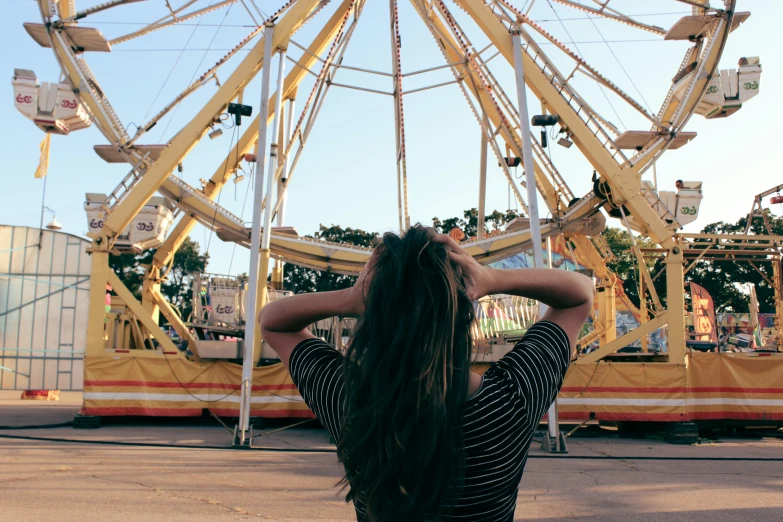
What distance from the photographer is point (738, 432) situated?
1562 centimetres

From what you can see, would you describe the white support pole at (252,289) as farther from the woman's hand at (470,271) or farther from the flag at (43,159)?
the woman's hand at (470,271)

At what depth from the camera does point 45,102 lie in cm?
1485

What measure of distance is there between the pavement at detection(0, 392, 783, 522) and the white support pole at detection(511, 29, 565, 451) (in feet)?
1.86

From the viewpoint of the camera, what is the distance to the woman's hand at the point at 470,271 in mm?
1727

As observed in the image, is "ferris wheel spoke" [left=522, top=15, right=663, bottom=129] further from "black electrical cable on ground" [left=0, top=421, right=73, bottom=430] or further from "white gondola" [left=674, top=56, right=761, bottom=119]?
"black electrical cable on ground" [left=0, top=421, right=73, bottom=430]

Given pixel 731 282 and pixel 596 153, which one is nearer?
pixel 596 153

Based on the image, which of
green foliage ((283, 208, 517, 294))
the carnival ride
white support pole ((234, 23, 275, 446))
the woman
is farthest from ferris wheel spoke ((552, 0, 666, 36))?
green foliage ((283, 208, 517, 294))

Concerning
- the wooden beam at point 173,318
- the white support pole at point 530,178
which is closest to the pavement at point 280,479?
the white support pole at point 530,178

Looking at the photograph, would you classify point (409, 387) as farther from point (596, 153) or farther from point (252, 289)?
point (596, 153)

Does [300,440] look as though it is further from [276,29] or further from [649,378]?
[276,29]

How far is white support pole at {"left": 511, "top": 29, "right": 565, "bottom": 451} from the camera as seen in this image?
11523mm

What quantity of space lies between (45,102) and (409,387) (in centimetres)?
1566

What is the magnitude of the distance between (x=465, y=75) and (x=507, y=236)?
14.6ft

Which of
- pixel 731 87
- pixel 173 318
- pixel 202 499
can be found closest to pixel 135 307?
pixel 173 318
